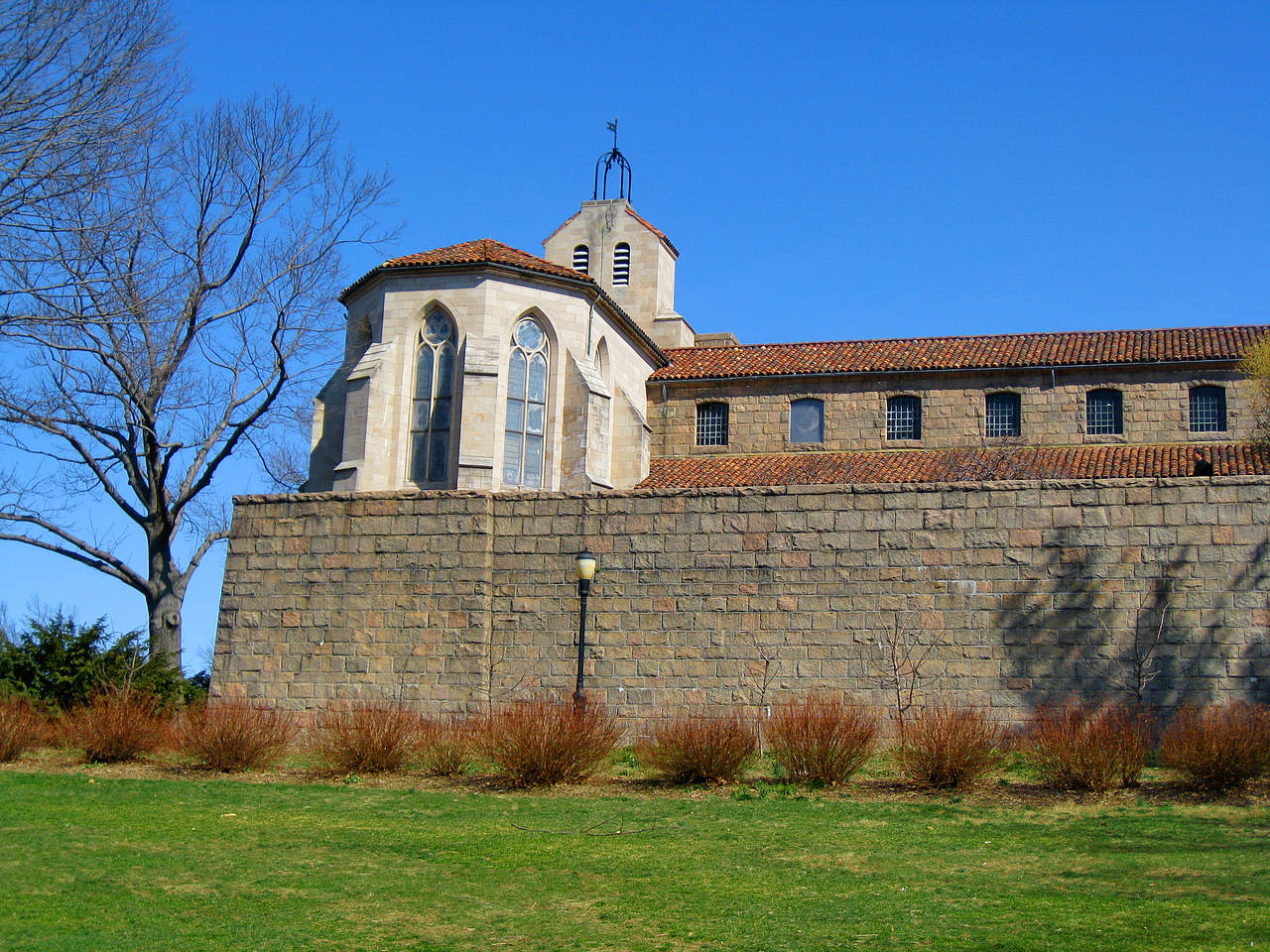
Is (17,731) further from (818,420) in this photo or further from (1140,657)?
(818,420)

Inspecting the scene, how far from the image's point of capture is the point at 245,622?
1970 centimetres

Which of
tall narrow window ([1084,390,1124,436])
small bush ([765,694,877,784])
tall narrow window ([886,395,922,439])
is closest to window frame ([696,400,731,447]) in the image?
tall narrow window ([886,395,922,439])

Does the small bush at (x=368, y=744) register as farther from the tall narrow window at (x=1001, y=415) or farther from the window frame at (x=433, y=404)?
the tall narrow window at (x=1001, y=415)

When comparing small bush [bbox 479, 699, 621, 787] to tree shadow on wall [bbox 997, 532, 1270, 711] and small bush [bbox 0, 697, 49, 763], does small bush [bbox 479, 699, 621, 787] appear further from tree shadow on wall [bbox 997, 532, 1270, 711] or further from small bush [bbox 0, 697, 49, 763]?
small bush [bbox 0, 697, 49, 763]

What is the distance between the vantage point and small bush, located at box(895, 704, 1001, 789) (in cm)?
1363

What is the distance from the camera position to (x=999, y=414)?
31.8 m

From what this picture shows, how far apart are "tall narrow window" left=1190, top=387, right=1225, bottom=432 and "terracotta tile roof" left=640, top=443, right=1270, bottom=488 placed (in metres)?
0.73

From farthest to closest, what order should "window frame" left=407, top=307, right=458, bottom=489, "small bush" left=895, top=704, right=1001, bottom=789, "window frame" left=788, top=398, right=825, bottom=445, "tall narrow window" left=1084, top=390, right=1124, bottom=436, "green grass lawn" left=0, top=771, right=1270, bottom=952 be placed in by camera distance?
"window frame" left=788, top=398, right=825, bottom=445 → "tall narrow window" left=1084, top=390, right=1124, bottom=436 → "window frame" left=407, top=307, right=458, bottom=489 → "small bush" left=895, top=704, right=1001, bottom=789 → "green grass lawn" left=0, top=771, right=1270, bottom=952

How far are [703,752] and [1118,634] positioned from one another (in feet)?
19.7

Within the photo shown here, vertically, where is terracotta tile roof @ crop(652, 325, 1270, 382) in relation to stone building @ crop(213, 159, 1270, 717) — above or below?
above

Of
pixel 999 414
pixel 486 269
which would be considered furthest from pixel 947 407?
pixel 486 269

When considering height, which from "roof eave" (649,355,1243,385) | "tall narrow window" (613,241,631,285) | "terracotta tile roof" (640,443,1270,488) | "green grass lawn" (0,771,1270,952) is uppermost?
"tall narrow window" (613,241,631,285)

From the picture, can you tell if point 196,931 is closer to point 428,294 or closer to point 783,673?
point 783,673

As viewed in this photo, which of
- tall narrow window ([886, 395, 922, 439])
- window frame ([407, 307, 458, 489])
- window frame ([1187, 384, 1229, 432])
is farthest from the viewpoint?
tall narrow window ([886, 395, 922, 439])
